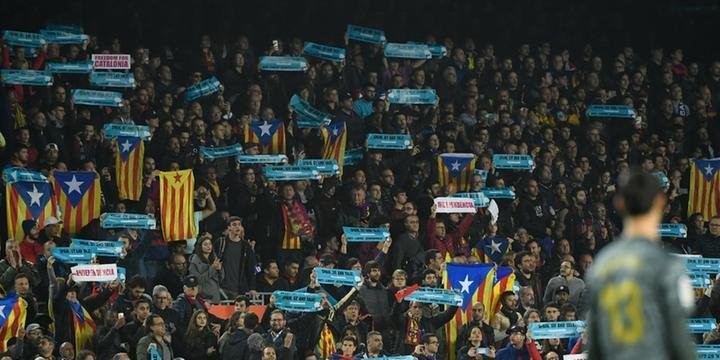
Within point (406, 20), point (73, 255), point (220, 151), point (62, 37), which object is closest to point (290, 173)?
point (220, 151)

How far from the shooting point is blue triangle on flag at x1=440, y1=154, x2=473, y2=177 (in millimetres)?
16312

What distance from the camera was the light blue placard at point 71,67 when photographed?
15.8 metres

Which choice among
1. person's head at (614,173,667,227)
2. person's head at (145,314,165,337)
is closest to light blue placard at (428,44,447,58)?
person's head at (145,314,165,337)

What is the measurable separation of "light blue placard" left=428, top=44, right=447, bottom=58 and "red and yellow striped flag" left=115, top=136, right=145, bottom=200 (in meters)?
4.26

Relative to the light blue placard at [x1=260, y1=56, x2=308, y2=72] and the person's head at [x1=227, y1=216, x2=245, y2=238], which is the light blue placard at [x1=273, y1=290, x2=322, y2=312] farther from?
the light blue placard at [x1=260, y1=56, x2=308, y2=72]

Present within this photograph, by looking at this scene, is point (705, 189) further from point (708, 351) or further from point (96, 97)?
point (96, 97)

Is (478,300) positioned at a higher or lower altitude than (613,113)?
lower

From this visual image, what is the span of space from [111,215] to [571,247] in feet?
15.7

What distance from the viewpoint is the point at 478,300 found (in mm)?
14398

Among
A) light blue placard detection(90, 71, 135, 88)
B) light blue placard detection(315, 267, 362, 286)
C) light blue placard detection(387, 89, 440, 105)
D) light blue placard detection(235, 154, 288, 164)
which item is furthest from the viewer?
light blue placard detection(387, 89, 440, 105)

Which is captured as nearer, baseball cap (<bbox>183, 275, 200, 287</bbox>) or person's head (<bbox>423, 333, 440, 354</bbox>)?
baseball cap (<bbox>183, 275, 200, 287</bbox>)

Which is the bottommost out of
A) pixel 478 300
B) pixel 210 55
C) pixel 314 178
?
pixel 478 300

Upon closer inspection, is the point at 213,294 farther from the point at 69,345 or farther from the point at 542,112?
the point at 542,112

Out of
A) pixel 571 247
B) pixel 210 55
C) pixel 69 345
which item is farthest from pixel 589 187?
pixel 69 345
